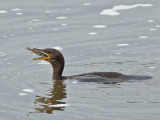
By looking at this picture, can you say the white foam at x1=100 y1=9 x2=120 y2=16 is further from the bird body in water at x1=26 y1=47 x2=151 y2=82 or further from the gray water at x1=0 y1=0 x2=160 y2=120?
the bird body in water at x1=26 y1=47 x2=151 y2=82

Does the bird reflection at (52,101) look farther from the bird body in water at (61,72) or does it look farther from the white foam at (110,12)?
the white foam at (110,12)

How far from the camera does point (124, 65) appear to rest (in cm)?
1241

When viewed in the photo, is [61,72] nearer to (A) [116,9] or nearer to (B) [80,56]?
(B) [80,56]

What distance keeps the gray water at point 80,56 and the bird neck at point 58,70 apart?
0.19 meters

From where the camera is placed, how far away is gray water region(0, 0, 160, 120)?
9398 millimetres

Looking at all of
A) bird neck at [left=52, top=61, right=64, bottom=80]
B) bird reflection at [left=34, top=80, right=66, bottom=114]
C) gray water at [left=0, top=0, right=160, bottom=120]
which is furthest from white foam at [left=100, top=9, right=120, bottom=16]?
bird reflection at [left=34, top=80, right=66, bottom=114]

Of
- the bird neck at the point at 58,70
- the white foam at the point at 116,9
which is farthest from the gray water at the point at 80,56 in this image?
the bird neck at the point at 58,70

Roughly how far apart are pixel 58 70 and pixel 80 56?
176cm

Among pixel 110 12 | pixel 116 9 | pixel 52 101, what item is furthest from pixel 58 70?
pixel 116 9

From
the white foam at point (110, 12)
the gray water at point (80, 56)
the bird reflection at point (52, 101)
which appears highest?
the white foam at point (110, 12)

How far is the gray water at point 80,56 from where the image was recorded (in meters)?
9.40

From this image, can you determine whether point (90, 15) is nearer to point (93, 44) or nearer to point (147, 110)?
point (93, 44)

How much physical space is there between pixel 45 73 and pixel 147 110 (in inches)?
150

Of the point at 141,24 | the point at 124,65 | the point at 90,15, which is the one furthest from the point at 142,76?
the point at 90,15
